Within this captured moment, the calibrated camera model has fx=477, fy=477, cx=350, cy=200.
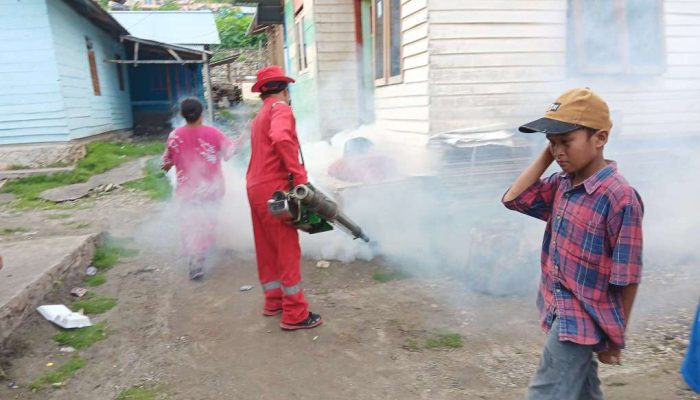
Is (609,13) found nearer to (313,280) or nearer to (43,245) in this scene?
(313,280)

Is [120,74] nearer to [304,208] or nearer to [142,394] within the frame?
[304,208]

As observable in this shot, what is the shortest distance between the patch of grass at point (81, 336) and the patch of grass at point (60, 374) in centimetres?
20

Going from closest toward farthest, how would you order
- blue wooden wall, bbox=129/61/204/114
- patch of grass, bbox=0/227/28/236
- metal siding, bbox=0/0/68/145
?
patch of grass, bbox=0/227/28/236 < metal siding, bbox=0/0/68/145 < blue wooden wall, bbox=129/61/204/114

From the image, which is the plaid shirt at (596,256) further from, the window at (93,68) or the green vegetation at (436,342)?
the window at (93,68)

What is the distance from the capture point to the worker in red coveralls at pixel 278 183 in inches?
133

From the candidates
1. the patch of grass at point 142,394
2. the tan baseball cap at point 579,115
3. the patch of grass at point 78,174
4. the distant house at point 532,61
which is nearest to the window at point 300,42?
the distant house at point 532,61

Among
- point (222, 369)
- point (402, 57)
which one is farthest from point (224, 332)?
point (402, 57)

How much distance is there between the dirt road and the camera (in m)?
2.78

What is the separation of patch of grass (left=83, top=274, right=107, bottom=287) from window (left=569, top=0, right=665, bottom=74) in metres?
5.51

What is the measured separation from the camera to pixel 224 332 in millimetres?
3510

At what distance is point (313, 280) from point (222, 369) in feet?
5.10

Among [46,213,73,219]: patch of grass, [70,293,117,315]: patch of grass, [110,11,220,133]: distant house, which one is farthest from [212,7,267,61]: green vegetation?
[70,293,117,315]: patch of grass

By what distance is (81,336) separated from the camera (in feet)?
11.5

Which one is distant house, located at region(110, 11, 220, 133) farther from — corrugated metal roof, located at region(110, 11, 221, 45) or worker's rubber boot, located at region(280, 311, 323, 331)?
worker's rubber boot, located at region(280, 311, 323, 331)
